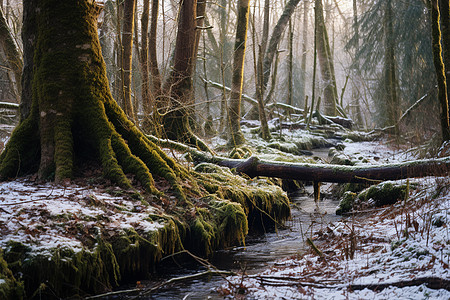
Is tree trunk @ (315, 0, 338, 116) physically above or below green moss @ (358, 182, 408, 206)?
above

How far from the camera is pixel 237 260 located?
5.84m

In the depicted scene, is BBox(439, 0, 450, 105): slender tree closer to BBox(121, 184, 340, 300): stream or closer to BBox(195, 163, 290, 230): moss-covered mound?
BBox(121, 184, 340, 300): stream

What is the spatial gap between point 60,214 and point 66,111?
2.03 meters

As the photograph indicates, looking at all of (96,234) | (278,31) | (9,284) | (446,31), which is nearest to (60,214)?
(96,234)

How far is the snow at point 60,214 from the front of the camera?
428 centimetres

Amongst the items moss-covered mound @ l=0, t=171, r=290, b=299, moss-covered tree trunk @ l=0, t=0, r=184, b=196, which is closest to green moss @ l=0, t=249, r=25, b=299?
moss-covered mound @ l=0, t=171, r=290, b=299

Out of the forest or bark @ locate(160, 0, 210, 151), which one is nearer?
the forest

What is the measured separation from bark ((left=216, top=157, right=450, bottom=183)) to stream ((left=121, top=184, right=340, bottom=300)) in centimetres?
79

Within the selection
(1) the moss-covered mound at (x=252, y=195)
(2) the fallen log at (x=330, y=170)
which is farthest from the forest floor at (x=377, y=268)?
(2) the fallen log at (x=330, y=170)

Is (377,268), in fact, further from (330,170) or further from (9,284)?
(330,170)

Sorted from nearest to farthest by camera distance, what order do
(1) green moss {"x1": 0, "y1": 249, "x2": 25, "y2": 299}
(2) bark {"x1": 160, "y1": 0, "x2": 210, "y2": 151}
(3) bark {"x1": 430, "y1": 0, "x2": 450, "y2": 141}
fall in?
1. (1) green moss {"x1": 0, "y1": 249, "x2": 25, "y2": 299}
2. (3) bark {"x1": 430, "y1": 0, "x2": 450, "y2": 141}
3. (2) bark {"x1": 160, "y1": 0, "x2": 210, "y2": 151}

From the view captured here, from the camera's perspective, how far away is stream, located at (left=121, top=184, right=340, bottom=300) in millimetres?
4625

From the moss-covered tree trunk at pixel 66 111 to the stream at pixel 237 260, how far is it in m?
1.19

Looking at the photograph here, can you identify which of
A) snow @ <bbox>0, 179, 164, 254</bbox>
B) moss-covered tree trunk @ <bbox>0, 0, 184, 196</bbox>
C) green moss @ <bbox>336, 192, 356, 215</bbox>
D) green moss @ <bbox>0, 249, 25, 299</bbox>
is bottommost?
green moss @ <bbox>336, 192, 356, 215</bbox>
